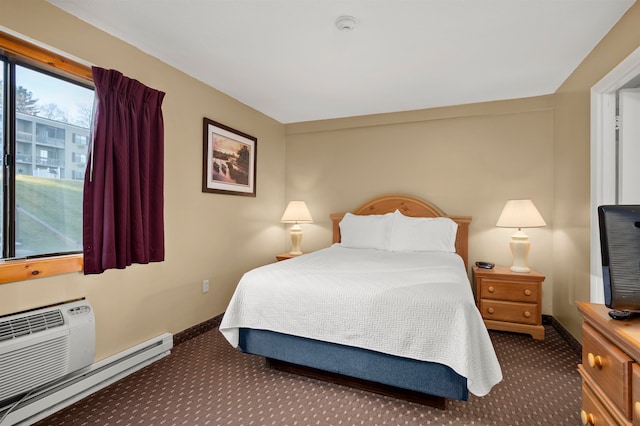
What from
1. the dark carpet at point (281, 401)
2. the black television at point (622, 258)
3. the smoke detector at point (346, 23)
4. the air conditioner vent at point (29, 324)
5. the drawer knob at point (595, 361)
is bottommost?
the dark carpet at point (281, 401)

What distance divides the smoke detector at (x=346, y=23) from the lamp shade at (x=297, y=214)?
7.56ft

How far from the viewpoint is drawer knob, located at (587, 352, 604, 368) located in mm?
1153

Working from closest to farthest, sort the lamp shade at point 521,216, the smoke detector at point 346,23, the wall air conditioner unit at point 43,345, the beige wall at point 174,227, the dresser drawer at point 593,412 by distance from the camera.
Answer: the dresser drawer at point 593,412 < the wall air conditioner unit at point 43,345 < the beige wall at point 174,227 < the smoke detector at point 346,23 < the lamp shade at point 521,216

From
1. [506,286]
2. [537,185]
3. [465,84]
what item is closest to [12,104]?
[465,84]

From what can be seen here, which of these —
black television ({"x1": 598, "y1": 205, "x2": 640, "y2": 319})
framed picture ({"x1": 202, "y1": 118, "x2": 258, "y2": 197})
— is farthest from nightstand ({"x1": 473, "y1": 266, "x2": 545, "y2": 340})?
framed picture ({"x1": 202, "y1": 118, "x2": 258, "y2": 197})

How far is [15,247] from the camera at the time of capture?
1848 millimetres

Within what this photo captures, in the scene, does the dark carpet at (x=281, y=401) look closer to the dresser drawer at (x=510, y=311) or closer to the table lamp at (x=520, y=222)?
the dresser drawer at (x=510, y=311)

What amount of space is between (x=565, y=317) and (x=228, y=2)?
383 cm

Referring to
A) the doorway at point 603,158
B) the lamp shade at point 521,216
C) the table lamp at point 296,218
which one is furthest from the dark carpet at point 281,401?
the table lamp at point 296,218

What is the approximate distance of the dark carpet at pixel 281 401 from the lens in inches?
70.2

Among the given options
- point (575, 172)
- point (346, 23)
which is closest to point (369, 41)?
point (346, 23)

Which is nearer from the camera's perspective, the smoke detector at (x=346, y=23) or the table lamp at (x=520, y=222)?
the smoke detector at (x=346, y=23)

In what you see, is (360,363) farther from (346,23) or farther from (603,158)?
(603,158)

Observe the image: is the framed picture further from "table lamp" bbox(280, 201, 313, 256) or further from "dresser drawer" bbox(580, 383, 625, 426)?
"dresser drawer" bbox(580, 383, 625, 426)
